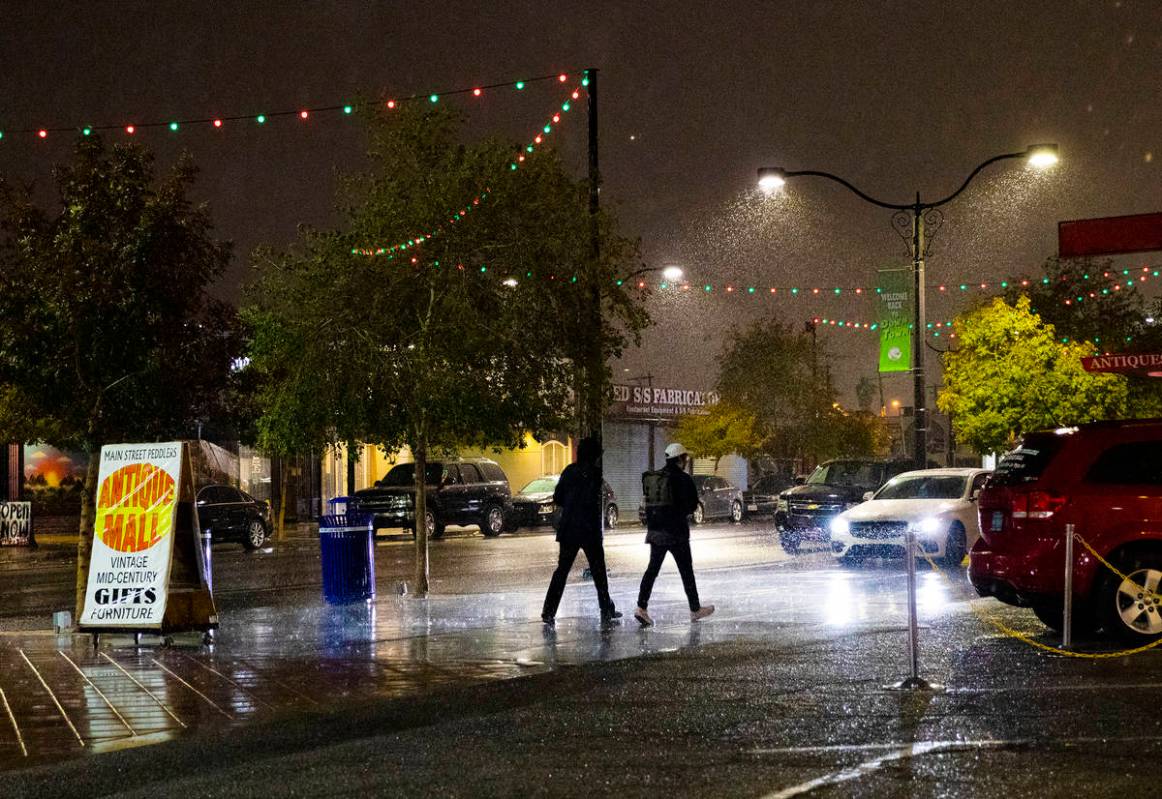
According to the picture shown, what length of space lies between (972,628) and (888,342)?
580 inches

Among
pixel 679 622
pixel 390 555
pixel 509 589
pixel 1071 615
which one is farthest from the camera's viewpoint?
pixel 390 555

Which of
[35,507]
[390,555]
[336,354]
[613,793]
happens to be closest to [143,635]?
[336,354]

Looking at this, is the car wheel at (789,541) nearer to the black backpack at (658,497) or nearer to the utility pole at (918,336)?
the utility pole at (918,336)

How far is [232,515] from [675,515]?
750 inches

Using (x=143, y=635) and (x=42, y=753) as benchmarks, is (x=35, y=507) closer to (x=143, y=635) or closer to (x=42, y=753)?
(x=143, y=635)

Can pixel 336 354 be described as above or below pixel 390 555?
above

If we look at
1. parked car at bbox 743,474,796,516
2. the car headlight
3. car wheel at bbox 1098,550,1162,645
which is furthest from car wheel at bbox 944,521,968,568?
parked car at bbox 743,474,796,516

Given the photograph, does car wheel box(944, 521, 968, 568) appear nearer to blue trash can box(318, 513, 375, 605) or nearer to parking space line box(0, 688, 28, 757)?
blue trash can box(318, 513, 375, 605)

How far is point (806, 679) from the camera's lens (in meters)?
9.71

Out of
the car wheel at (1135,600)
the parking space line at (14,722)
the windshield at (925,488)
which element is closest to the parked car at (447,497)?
the windshield at (925,488)

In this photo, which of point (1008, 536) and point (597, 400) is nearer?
point (1008, 536)

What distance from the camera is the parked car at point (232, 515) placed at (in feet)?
99.3

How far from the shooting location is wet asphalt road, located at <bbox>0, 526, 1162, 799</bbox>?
6641 mm

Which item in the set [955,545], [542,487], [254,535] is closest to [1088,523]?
[955,545]
